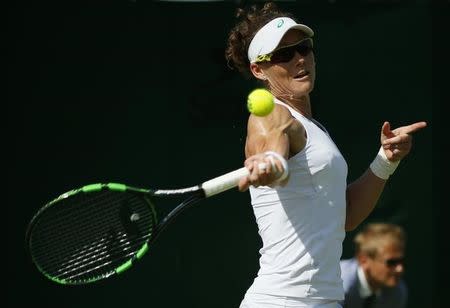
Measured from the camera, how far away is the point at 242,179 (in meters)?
2.77

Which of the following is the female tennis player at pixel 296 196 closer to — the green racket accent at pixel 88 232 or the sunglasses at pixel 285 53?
the sunglasses at pixel 285 53

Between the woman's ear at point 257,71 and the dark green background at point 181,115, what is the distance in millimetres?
2009

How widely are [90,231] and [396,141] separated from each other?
1046mm

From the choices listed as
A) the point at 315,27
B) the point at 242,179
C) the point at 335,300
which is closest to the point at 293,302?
the point at 335,300

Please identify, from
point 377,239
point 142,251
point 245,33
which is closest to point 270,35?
point 245,33

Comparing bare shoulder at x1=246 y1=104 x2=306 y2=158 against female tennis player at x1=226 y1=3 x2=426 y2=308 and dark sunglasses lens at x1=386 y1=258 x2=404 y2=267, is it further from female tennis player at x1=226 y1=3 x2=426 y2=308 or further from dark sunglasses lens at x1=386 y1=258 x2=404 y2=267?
dark sunglasses lens at x1=386 y1=258 x2=404 y2=267

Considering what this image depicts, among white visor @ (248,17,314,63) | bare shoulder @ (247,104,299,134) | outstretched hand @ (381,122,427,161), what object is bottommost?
outstretched hand @ (381,122,427,161)

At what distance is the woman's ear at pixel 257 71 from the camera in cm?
335

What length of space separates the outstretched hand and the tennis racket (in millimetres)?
695

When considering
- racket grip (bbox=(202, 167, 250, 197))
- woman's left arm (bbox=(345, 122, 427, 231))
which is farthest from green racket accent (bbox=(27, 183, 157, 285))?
woman's left arm (bbox=(345, 122, 427, 231))

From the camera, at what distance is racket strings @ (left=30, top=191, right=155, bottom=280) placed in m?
3.29

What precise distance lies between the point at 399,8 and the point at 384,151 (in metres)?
2.35

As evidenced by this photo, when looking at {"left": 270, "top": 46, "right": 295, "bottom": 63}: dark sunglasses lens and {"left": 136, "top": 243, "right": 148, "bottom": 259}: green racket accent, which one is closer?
{"left": 136, "top": 243, "right": 148, "bottom": 259}: green racket accent

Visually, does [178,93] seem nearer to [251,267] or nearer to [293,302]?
[251,267]
